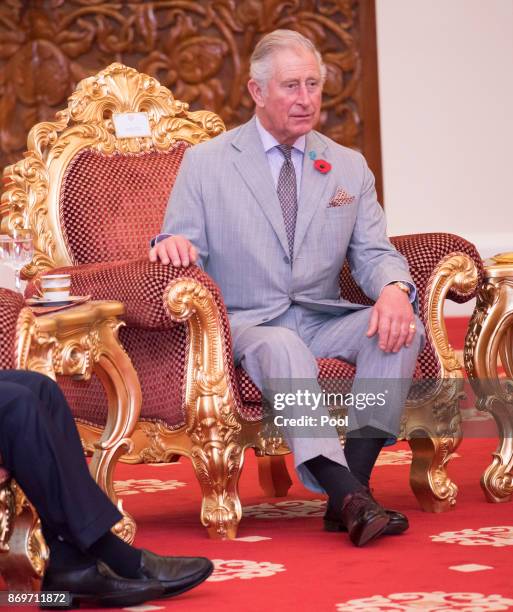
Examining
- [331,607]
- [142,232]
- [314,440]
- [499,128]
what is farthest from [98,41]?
[331,607]

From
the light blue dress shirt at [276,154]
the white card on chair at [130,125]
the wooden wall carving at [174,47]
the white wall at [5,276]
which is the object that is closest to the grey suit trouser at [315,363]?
the light blue dress shirt at [276,154]

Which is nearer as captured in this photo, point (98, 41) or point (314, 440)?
point (314, 440)

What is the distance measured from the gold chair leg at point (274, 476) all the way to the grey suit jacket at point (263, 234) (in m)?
0.57

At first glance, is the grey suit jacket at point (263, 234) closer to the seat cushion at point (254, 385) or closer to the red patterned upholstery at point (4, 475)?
the seat cushion at point (254, 385)

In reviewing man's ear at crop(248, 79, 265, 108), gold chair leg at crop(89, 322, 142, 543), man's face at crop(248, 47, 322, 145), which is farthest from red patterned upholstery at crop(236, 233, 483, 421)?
man's ear at crop(248, 79, 265, 108)

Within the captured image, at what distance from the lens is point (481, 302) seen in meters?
3.22

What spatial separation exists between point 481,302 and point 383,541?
0.84 meters

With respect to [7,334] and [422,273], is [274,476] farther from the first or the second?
[7,334]

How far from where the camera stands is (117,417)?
2750 mm

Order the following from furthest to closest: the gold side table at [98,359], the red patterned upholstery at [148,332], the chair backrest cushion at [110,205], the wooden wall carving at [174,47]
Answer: the wooden wall carving at [174,47] → the chair backrest cushion at [110,205] → the red patterned upholstery at [148,332] → the gold side table at [98,359]

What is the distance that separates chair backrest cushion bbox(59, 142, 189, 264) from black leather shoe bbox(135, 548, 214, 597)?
1.27m

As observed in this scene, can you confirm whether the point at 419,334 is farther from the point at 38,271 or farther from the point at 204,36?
the point at 204,36

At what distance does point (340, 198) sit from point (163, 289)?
65 centimetres

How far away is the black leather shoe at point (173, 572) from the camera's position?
7.25ft
